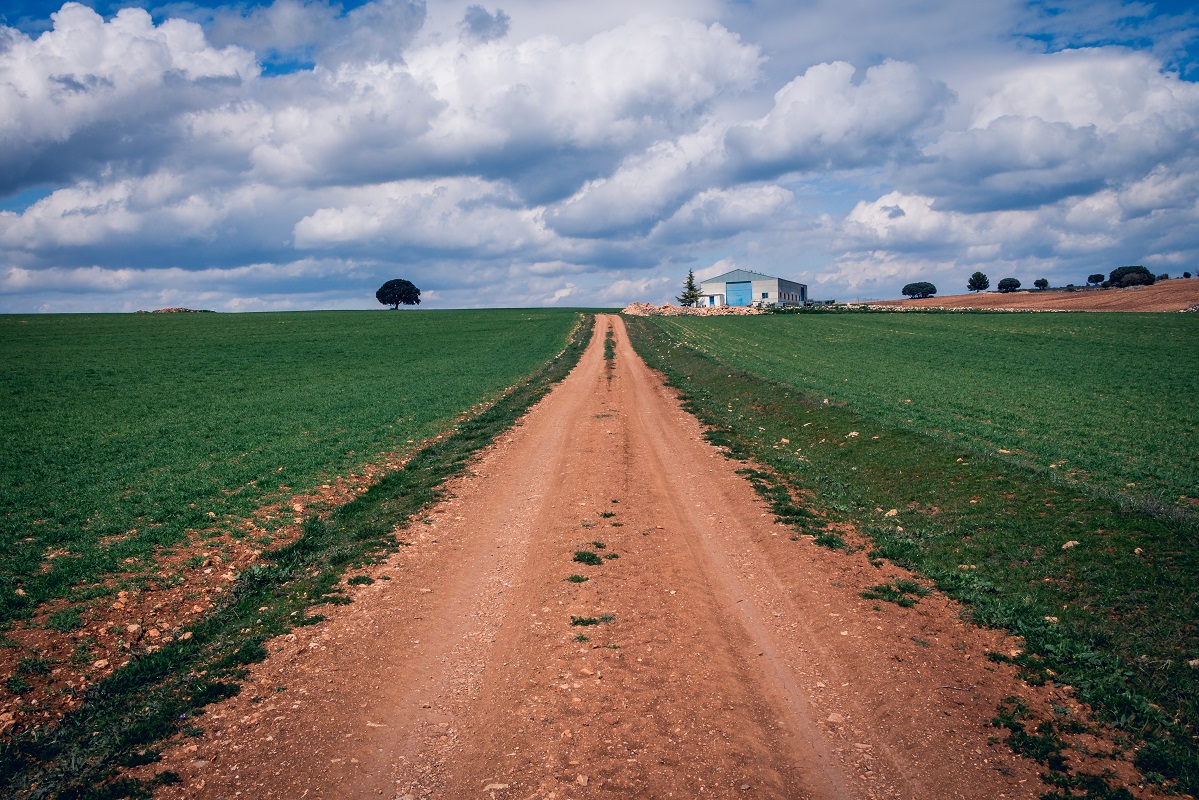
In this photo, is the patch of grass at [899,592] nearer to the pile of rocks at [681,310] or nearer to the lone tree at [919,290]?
the pile of rocks at [681,310]

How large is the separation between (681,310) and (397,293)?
262 feet

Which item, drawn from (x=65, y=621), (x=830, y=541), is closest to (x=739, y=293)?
(x=830, y=541)

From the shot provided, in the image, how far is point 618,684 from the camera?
7.49 meters

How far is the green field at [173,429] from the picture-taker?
1237 centimetres

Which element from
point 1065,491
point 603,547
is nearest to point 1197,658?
point 1065,491

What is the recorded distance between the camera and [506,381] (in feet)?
123

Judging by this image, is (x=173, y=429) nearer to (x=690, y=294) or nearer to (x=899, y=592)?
(x=899, y=592)

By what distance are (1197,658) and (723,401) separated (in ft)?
73.3

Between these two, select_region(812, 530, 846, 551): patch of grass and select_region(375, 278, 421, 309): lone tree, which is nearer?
select_region(812, 530, 846, 551): patch of grass

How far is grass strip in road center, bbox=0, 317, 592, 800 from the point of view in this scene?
618 cm

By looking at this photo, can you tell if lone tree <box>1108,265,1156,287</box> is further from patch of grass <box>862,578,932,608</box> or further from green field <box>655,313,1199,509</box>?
patch of grass <box>862,578,932,608</box>

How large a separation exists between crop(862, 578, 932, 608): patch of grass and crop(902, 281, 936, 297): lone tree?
182795mm

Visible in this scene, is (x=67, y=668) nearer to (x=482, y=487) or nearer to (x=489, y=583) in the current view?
(x=489, y=583)

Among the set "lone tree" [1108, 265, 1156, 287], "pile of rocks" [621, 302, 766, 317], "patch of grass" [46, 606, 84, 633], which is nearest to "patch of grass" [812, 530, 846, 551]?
Answer: "patch of grass" [46, 606, 84, 633]
